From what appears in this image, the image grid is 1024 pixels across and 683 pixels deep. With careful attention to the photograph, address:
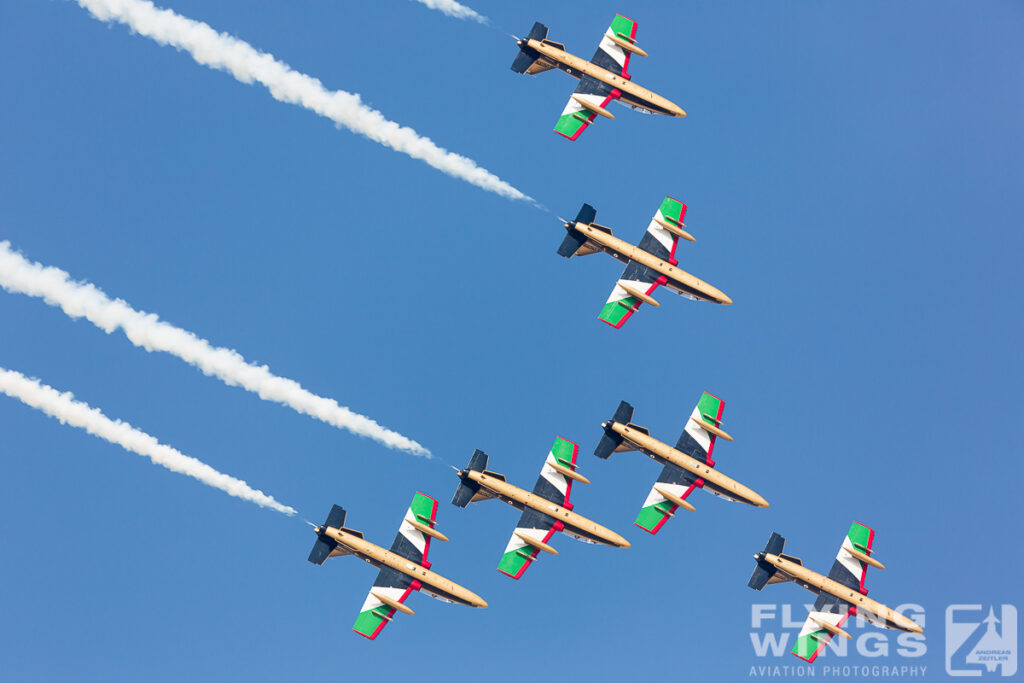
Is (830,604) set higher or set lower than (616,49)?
lower

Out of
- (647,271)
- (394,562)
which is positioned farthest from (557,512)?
(647,271)

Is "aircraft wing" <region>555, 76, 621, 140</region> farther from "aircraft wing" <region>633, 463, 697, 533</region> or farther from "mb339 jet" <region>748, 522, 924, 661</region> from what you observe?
"mb339 jet" <region>748, 522, 924, 661</region>

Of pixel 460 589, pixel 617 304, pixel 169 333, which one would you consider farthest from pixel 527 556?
pixel 169 333

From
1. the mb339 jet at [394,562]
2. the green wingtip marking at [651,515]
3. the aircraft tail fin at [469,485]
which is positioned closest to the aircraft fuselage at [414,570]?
the mb339 jet at [394,562]

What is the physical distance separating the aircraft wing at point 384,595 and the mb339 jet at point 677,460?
1751cm

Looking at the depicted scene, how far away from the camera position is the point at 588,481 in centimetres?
11131

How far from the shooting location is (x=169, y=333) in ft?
346

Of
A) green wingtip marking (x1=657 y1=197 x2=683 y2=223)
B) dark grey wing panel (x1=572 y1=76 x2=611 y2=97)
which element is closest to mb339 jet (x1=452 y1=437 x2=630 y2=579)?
green wingtip marking (x1=657 y1=197 x2=683 y2=223)

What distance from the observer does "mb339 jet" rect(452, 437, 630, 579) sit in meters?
109

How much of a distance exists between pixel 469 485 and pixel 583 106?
31.1 metres

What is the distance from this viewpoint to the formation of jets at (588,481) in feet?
357

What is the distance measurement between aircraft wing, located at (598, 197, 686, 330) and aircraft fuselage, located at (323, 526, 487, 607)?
77.1ft

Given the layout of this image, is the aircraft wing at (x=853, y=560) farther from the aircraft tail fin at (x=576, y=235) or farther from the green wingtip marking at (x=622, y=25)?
the green wingtip marking at (x=622, y=25)

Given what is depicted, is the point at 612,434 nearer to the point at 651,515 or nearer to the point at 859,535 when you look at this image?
the point at 651,515
